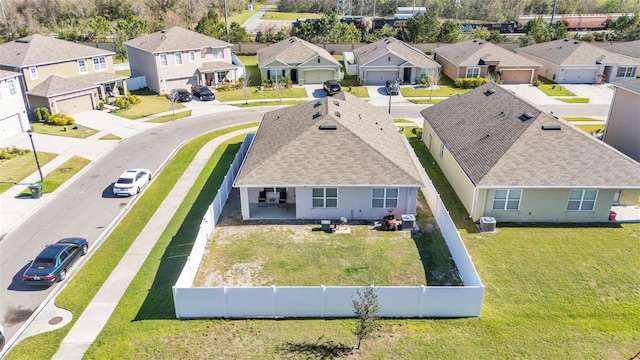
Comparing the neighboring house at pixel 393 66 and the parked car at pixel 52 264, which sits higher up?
the neighboring house at pixel 393 66

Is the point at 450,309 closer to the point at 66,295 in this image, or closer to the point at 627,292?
the point at 627,292

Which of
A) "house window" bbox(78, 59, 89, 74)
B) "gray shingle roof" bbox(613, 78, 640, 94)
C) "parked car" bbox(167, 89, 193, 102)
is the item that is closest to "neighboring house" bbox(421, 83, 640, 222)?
"gray shingle roof" bbox(613, 78, 640, 94)

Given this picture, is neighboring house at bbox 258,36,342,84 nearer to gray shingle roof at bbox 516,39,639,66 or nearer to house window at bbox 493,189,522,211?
gray shingle roof at bbox 516,39,639,66

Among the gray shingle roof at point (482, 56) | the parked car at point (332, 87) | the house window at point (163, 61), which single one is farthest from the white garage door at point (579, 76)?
the house window at point (163, 61)

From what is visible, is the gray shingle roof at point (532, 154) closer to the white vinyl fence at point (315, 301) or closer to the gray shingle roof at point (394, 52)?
the white vinyl fence at point (315, 301)

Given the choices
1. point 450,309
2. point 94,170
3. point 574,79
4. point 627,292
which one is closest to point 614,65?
point 574,79

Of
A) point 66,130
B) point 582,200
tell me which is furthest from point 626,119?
point 66,130

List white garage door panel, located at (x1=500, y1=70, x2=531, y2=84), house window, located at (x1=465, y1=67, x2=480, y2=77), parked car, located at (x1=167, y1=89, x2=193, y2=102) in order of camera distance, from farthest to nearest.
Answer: white garage door panel, located at (x1=500, y1=70, x2=531, y2=84)
house window, located at (x1=465, y1=67, x2=480, y2=77)
parked car, located at (x1=167, y1=89, x2=193, y2=102)
